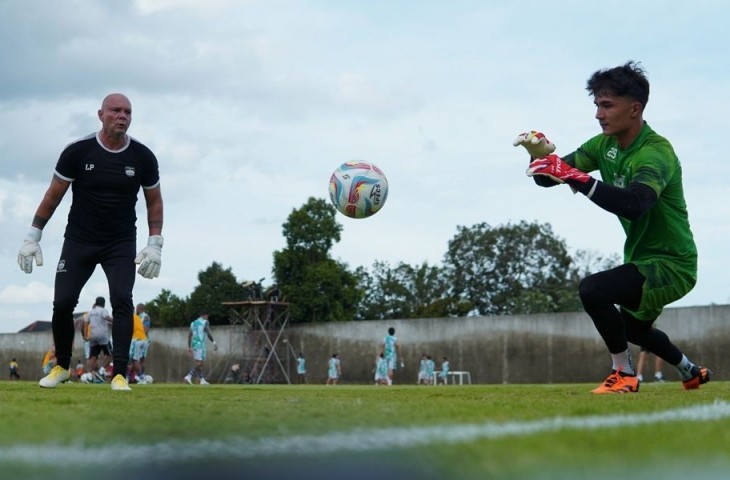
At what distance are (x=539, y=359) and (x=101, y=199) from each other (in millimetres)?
26609

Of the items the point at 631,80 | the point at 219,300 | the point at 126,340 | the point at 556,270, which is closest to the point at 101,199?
the point at 126,340

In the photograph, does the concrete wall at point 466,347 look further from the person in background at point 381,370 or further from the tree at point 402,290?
the tree at point 402,290

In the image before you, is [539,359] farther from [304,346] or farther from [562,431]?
[562,431]

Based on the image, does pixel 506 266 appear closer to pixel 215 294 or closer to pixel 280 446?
pixel 215 294

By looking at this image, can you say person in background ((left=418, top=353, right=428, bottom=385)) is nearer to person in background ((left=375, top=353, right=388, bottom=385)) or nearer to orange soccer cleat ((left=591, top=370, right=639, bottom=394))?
person in background ((left=375, top=353, right=388, bottom=385))

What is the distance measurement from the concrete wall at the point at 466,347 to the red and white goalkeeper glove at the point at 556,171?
23578mm

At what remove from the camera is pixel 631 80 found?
6523mm

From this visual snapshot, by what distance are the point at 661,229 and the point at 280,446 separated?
4.65m

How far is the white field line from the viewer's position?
7.51ft

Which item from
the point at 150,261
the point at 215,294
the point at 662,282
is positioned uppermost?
the point at 215,294

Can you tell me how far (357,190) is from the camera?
27.9 ft

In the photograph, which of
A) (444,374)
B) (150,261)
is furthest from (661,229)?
(444,374)

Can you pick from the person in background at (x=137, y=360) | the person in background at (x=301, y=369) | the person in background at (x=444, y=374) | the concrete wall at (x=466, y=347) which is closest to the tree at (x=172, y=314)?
the concrete wall at (x=466, y=347)

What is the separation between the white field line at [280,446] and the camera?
229 centimetres
